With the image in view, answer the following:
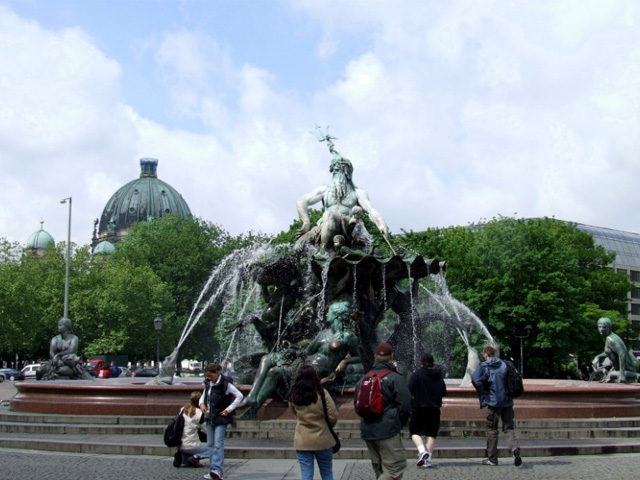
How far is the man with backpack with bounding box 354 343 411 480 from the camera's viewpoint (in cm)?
762

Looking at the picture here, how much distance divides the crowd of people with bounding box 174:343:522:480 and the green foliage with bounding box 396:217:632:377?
3123 centimetres

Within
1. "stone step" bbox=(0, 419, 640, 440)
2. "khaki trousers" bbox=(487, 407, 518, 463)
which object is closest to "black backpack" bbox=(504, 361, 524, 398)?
"khaki trousers" bbox=(487, 407, 518, 463)

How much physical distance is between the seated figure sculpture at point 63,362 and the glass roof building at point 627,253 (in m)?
83.3

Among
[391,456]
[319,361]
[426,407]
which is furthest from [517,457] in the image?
[319,361]

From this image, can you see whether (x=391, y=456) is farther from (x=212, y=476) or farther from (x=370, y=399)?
(x=212, y=476)

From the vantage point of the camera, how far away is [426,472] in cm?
1039

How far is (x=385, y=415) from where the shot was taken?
25.2 feet

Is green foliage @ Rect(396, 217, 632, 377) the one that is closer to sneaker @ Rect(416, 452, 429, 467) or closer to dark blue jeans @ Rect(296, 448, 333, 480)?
sneaker @ Rect(416, 452, 429, 467)

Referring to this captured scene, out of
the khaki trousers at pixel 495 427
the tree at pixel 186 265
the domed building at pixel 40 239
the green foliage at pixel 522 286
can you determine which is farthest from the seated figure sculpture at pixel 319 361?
the domed building at pixel 40 239

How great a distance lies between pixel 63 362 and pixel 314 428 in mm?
16629

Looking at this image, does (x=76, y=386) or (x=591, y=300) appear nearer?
(x=76, y=386)

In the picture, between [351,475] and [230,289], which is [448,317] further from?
[351,475]

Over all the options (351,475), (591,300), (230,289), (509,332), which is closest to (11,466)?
(351,475)

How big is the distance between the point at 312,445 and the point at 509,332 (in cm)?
3668
